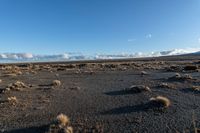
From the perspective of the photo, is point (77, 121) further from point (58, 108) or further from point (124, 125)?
point (58, 108)

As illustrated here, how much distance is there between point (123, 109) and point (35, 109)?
515cm

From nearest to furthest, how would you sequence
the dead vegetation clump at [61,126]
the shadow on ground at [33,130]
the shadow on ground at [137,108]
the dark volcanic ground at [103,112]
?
the dead vegetation clump at [61,126]
the shadow on ground at [33,130]
the dark volcanic ground at [103,112]
the shadow on ground at [137,108]

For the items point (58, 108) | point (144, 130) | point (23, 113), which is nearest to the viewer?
point (144, 130)

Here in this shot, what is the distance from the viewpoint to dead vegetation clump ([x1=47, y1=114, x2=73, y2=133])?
9.55 metres

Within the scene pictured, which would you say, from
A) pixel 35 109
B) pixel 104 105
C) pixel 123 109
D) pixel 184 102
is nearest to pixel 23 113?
pixel 35 109

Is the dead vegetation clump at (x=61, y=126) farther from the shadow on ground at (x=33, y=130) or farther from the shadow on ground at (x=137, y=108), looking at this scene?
the shadow on ground at (x=137, y=108)

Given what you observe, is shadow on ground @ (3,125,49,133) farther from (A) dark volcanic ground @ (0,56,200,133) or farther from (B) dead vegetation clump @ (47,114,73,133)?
(B) dead vegetation clump @ (47,114,73,133)

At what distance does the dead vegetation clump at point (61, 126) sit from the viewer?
955 centimetres

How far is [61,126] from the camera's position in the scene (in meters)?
9.90

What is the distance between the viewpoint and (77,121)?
10984 millimetres

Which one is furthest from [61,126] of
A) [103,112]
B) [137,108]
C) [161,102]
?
[161,102]

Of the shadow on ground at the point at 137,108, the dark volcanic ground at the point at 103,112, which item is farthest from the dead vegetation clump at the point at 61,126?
the shadow on ground at the point at 137,108

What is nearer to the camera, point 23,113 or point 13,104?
point 23,113

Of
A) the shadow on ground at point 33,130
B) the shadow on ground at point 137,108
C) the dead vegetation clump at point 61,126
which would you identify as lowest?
the shadow on ground at point 33,130
